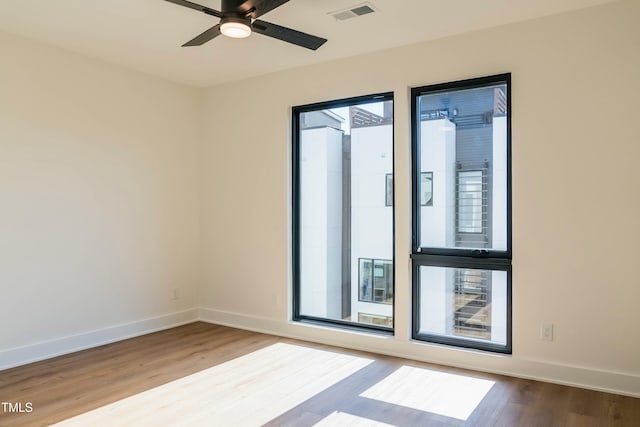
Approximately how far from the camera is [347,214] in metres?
4.31

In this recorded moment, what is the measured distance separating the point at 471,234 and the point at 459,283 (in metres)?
0.43

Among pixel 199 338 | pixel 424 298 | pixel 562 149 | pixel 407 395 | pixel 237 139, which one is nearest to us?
pixel 407 395

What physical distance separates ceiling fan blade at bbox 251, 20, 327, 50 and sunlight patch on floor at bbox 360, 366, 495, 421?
2433mm

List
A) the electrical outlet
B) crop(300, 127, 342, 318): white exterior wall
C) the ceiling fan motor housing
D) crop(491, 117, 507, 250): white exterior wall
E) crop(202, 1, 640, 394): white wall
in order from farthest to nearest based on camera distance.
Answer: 1. crop(300, 127, 342, 318): white exterior wall
2. crop(491, 117, 507, 250): white exterior wall
3. the electrical outlet
4. crop(202, 1, 640, 394): white wall
5. the ceiling fan motor housing

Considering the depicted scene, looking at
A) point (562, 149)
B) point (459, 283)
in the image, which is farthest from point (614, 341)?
point (562, 149)

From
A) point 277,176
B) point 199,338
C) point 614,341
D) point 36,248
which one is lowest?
point 199,338

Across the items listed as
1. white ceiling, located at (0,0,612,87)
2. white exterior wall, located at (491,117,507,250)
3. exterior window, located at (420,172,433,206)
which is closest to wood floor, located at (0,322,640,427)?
white exterior wall, located at (491,117,507,250)

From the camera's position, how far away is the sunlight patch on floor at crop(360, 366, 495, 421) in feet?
9.16

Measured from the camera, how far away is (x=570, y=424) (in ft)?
8.43

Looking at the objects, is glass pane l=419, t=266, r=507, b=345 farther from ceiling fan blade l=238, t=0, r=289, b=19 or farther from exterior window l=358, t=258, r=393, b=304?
ceiling fan blade l=238, t=0, r=289, b=19

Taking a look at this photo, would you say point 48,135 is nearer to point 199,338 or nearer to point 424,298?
point 199,338

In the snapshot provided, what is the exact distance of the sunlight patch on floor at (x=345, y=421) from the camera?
101 inches

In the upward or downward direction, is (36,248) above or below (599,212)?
below

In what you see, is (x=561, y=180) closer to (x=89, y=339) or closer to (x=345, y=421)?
(x=345, y=421)
